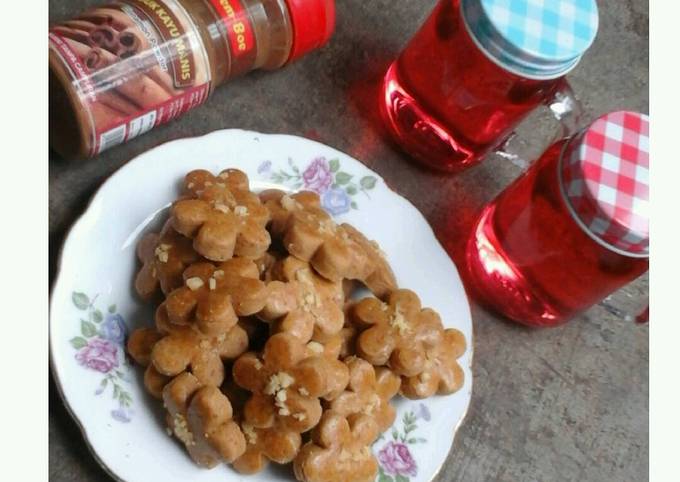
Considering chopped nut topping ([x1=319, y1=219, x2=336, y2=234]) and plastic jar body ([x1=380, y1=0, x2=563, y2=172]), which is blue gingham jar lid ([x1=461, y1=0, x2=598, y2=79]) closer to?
plastic jar body ([x1=380, y1=0, x2=563, y2=172])

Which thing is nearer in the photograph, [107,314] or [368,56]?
[107,314]

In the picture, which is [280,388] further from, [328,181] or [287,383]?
[328,181]

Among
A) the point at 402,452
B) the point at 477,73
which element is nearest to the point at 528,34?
the point at 477,73

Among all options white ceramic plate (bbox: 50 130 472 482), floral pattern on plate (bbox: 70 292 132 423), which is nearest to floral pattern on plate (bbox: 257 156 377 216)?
white ceramic plate (bbox: 50 130 472 482)

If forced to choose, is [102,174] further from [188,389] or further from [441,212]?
[441,212]

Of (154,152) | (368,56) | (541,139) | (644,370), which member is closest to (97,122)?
(154,152)

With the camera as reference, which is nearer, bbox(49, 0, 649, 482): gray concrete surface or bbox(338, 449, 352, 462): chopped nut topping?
bbox(338, 449, 352, 462): chopped nut topping
